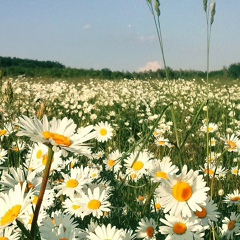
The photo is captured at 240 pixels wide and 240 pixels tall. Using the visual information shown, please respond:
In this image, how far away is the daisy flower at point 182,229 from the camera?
1.23m

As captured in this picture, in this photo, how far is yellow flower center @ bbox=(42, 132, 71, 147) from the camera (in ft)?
2.69

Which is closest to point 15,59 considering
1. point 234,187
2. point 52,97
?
point 52,97

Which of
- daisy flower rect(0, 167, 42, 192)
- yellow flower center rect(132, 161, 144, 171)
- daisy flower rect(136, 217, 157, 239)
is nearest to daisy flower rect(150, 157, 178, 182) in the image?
daisy flower rect(136, 217, 157, 239)

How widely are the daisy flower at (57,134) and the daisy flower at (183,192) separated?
12.5 inches

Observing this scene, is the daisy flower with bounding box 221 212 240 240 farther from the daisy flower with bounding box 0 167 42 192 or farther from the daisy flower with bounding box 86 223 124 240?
the daisy flower with bounding box 0 167 42 192

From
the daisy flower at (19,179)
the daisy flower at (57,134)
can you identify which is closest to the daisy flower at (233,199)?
the daisy flower at (19,179)

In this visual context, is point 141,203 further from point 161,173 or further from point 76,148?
point 76,148

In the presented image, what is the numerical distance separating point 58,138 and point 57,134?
0.14ft

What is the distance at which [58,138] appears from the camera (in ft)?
2.78

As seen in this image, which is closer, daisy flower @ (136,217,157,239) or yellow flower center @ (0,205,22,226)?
yellow flower center @ (0,205,22,226)

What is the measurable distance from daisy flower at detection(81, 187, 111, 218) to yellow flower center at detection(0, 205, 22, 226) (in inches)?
24.9

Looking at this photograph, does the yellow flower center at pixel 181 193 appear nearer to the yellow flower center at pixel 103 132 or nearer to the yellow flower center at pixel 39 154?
the yellow flower center at pixel 39 154

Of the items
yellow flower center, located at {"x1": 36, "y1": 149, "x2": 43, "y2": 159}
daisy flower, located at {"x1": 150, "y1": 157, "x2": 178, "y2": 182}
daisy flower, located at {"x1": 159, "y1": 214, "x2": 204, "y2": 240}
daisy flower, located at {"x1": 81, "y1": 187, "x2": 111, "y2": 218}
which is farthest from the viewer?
yellow flower center, located at {"x1": 36, "y1": 149, "x2": 43, "y2": 159}

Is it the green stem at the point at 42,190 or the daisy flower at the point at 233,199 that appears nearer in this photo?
the green stem at the point at 42,190
